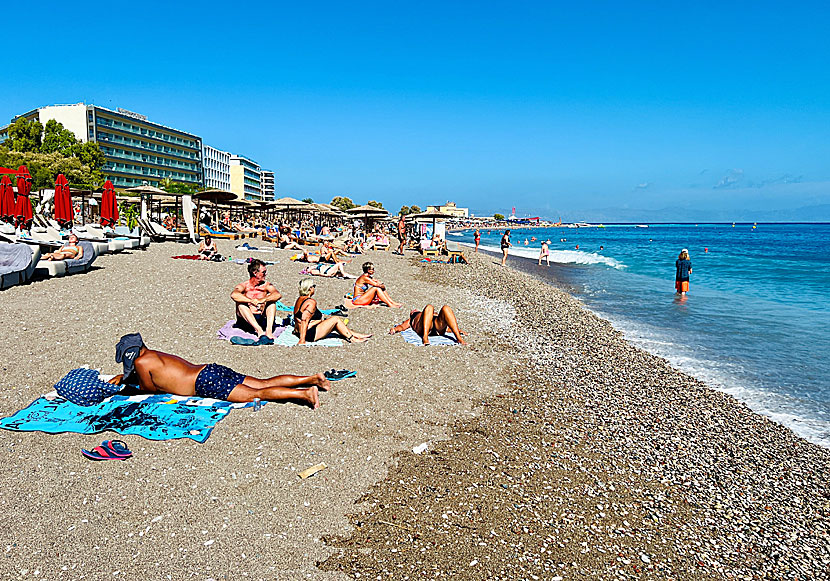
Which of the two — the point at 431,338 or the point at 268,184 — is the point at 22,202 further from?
the point at 268,184

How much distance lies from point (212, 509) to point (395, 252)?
77.0ft

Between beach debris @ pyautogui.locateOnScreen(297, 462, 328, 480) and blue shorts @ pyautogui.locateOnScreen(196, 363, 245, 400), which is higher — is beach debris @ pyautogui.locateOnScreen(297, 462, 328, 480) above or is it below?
below

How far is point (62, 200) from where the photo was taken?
1616 centimetres

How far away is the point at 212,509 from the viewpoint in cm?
345

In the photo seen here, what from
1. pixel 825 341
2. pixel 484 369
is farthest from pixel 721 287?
pixel 484 369

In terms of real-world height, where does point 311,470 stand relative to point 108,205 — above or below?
below

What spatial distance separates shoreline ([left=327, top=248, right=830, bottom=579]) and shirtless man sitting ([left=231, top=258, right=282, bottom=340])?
11.3 feet

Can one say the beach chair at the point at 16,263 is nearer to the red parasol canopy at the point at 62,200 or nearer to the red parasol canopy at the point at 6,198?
the red parasol canopy at the point at 6,198

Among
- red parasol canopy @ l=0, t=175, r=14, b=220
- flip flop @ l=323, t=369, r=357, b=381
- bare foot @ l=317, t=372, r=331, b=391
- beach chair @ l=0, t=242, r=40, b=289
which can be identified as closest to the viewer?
bare foot @ l=317, t=372, r=331, b=391

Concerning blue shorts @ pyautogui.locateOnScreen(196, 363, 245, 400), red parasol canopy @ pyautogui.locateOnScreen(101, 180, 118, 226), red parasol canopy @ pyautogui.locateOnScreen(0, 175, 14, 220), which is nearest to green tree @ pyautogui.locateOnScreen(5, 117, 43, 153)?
red parasol canopy @ pyautogui.locateOnScreen(101, 180, 118, 226)

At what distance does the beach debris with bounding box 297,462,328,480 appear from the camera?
3.91m

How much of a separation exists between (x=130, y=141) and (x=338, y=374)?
3168 inches

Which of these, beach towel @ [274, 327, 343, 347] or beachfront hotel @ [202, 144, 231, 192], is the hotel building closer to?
beachfront hotel @ [202, 144, 231, 192]

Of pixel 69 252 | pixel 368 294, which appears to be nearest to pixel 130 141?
pixel 69 252
